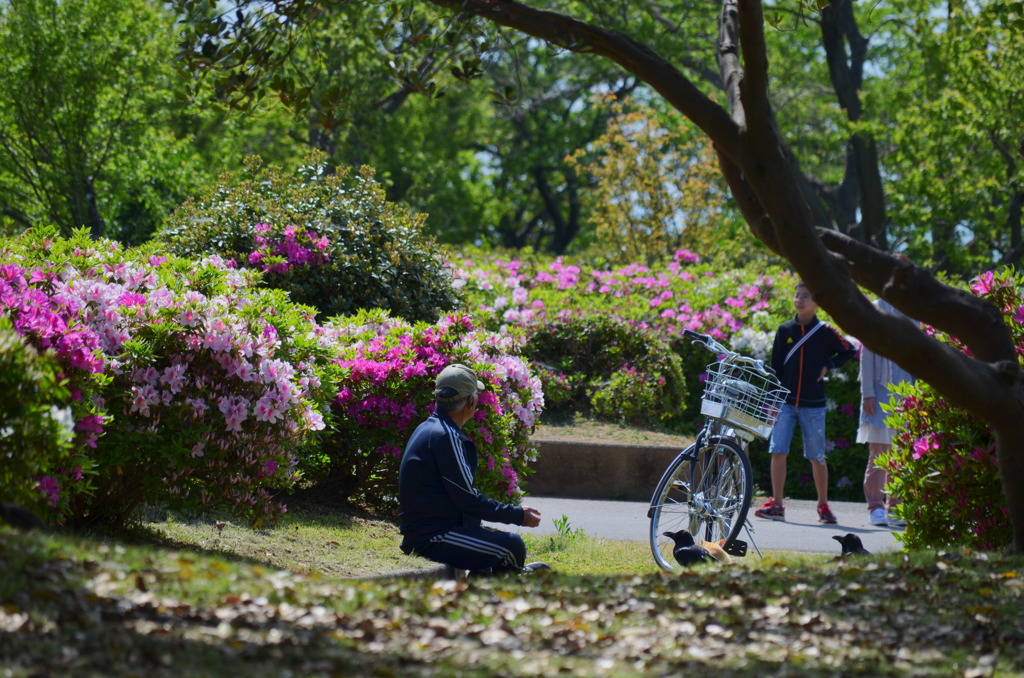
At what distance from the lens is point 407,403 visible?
8.24m

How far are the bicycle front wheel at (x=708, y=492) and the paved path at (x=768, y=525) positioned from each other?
76 cm

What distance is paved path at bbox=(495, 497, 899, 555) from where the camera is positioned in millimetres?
8750

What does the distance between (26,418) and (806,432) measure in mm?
7215

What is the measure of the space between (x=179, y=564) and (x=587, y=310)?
976 cm

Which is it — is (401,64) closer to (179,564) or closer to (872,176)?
(179,564)

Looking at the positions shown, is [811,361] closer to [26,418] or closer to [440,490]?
[440,490]

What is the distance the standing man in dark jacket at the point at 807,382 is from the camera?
10.0m

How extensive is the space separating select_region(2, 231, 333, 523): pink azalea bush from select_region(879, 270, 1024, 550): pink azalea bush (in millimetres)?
3249

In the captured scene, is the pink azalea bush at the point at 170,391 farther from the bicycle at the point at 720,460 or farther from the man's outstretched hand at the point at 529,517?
the bicycle at the point at 720,460

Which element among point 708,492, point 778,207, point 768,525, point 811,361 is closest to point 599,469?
point 768,525

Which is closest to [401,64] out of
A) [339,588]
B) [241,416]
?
[241,416]

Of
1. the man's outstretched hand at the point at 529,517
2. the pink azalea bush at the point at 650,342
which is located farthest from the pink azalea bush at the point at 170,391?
the pink azalea bush at the point at 650,342

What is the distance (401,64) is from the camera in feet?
20.4

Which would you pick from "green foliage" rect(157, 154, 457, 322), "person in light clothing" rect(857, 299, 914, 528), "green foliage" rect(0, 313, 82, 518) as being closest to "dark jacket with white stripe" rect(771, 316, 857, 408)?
"person in light clothing" rect(857, 299, 914, 528)
